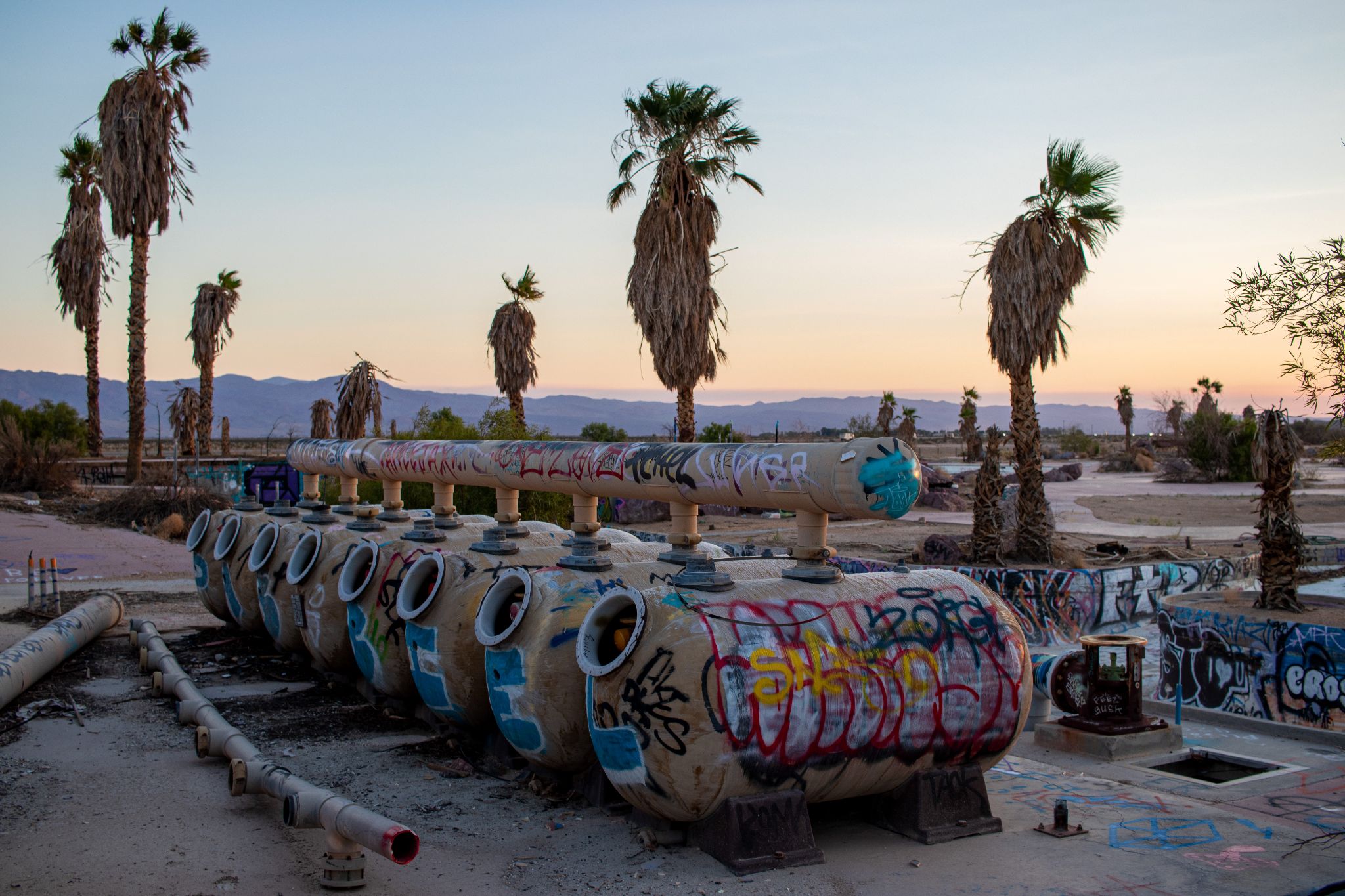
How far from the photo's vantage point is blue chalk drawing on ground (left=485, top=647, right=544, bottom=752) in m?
8.28

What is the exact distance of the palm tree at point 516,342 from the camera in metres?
32.8

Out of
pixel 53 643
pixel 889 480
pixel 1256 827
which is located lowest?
pixel 1256 827

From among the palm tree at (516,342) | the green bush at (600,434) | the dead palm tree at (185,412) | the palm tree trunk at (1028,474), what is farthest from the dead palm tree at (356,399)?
the green bush at (600,434)

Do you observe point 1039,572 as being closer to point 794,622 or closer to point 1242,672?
point 1242,672

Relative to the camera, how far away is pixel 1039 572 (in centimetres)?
2102

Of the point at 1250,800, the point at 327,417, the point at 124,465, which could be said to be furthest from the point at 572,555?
the point at 124,465

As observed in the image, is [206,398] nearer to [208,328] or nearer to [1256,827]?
[208,328]

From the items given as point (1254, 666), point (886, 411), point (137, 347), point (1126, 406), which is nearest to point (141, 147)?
point (137, 347)

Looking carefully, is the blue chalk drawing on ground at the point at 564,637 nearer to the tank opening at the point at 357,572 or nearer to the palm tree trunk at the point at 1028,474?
the tank opening at the point at 357,572

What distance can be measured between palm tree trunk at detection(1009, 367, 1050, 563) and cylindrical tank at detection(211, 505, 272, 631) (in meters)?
16.3

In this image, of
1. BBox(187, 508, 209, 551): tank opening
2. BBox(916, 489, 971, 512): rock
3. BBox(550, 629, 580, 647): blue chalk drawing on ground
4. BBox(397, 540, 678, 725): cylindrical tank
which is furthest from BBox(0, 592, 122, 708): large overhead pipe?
BBox(916, 489, 971, 512): rock

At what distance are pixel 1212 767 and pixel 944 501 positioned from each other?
116 feet

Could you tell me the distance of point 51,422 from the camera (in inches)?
2050

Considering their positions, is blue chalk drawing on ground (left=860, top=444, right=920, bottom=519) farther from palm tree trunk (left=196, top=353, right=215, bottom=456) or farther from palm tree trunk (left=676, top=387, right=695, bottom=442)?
palm tree trunk (left=196, top=353, right=215, bottom=456)
